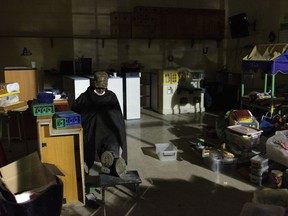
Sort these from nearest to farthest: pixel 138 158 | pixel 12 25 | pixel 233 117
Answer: pixel 138 158
pixel 233 117
pixel 12 25

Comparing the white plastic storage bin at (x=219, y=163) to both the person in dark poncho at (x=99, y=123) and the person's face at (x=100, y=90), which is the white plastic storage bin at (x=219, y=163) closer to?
the person in dark poncho at (x=99, y=123)

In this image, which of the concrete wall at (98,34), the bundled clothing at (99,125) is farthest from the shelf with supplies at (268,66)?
the bundled clothing at (99,125)

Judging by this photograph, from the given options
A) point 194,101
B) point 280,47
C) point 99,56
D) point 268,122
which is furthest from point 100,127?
point 99,56

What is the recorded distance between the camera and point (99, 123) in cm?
338

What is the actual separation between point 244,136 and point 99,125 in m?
1.90

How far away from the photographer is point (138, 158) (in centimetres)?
429

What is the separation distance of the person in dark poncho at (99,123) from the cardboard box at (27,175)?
2.29 feet

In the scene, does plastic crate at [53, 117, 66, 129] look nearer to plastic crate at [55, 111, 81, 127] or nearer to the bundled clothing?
plastic crate at [55, 111, 81, 127]

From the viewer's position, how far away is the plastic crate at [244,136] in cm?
406

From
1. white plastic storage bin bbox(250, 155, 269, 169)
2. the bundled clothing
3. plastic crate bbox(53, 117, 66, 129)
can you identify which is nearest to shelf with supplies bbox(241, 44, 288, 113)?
white plastic storage bin bbox(250, 155, 269, 169)

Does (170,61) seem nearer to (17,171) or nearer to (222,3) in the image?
(222,3)

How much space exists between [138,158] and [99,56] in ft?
13.8

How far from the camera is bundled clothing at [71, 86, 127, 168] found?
11.0 feet

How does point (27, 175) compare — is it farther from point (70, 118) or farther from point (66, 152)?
point (70, 118)
